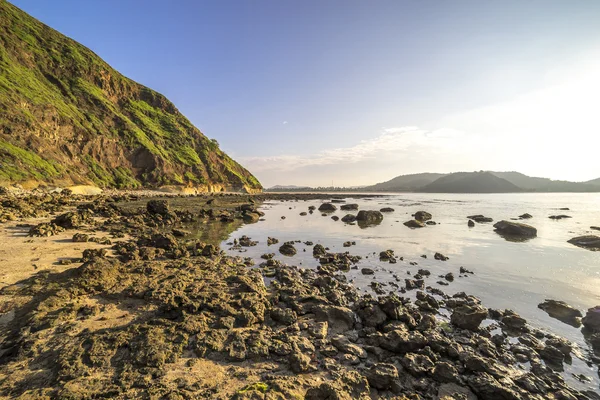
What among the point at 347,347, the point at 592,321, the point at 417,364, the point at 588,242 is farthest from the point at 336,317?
the point at 588,242

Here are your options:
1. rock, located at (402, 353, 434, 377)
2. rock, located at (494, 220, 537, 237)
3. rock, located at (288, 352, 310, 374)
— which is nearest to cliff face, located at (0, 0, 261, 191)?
rock, located at (288, 352, 310, 374)

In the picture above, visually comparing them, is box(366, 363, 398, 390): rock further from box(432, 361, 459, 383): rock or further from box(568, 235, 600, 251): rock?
box(568, 235, 600, 251): rock

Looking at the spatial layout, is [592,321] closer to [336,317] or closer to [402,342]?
[402,342]

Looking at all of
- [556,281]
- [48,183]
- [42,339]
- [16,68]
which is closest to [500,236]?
[556,281]

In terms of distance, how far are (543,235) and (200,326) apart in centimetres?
3737

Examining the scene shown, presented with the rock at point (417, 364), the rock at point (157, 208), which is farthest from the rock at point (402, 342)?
the rock at point (157, 208)

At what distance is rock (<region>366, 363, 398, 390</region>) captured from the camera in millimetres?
5551

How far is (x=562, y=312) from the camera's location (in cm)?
998

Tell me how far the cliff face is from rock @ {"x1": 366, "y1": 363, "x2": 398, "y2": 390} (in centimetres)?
5325

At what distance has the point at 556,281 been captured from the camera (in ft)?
44.9

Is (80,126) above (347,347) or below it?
above

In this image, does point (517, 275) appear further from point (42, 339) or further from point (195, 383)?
point (42, 339)

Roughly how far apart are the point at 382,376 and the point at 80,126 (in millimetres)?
84638

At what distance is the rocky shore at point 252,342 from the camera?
17.1ft
